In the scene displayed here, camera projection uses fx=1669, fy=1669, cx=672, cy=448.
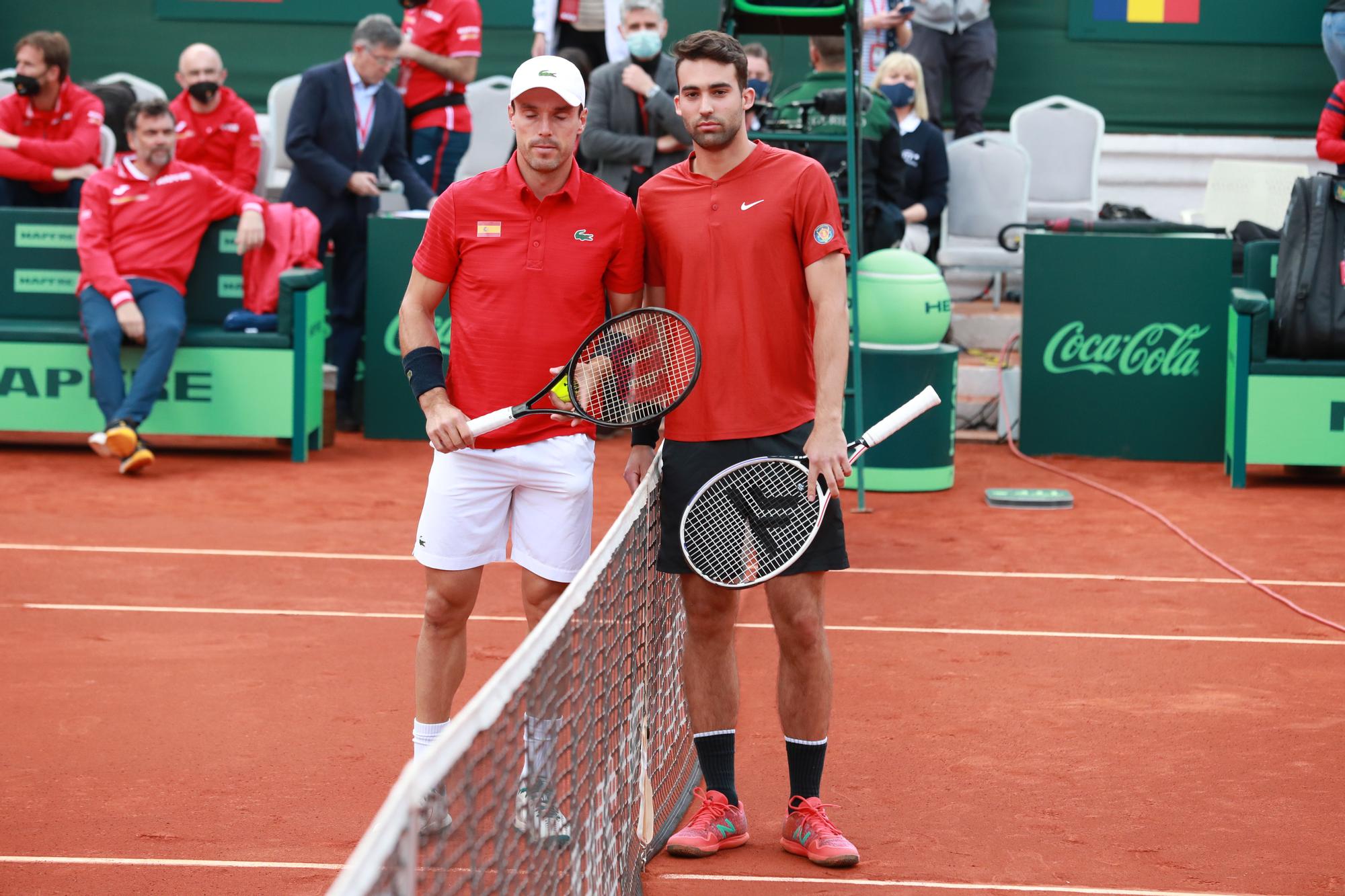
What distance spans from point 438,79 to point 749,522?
295 inches

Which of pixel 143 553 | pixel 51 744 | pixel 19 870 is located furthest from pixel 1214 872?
pixel 143 553

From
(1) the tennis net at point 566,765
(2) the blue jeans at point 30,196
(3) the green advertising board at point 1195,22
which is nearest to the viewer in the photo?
(1) the tennis net at point 566,765

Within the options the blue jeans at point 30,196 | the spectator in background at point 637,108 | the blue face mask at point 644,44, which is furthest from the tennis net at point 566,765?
the blue jeans at point 30,196

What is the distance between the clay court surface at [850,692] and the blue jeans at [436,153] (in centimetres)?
298

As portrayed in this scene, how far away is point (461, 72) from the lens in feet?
35.1

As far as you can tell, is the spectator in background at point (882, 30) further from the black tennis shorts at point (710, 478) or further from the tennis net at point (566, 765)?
the black tennis shorts at point (710, 478)

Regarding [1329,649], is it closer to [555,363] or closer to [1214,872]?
[1214,872]

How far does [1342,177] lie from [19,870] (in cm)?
770

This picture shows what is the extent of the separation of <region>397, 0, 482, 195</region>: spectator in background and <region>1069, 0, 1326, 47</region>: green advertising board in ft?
18.9

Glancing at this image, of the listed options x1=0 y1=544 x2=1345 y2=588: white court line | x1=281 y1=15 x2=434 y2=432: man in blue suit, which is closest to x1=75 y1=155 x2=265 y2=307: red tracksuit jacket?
x1=281 y1=15 x2=434 y2=432: man in blue suit

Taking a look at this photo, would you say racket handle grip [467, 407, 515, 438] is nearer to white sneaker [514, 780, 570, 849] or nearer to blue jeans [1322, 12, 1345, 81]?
white sneaker [514, 780, 570, 849]

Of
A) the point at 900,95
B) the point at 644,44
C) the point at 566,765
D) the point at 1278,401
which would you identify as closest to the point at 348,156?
the point at 644,44

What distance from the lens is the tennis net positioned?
7.54 ft

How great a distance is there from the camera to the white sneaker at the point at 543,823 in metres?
3.16
